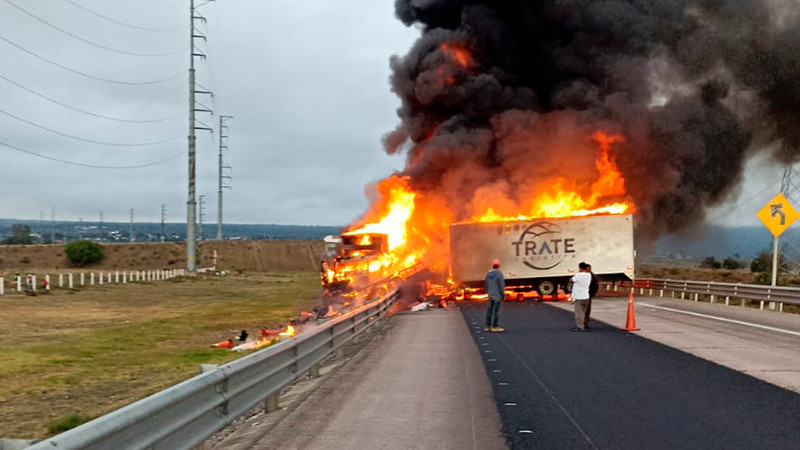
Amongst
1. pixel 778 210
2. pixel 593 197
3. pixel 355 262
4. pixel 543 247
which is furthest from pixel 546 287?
pixel 593 197

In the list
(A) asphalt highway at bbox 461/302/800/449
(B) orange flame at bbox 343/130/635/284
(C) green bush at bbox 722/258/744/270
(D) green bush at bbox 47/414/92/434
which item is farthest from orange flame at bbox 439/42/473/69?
(C) green bush at bbox 722/258/744/270

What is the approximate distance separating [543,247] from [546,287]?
210 cm

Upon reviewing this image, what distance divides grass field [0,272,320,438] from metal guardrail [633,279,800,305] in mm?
16660

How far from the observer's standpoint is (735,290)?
100ft

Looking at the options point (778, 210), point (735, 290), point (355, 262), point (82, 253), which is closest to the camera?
point (778, 210)

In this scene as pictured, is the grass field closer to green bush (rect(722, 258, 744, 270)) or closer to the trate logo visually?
the trate logo

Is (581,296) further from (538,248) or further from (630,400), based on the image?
(538,248)

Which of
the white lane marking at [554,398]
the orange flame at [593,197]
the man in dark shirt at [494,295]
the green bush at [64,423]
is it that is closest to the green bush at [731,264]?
the orange flame at [593,197]

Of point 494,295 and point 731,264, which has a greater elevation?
point 494,295

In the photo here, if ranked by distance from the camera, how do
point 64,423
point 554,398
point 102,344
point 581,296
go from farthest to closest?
point 102,344
point 581,296
point 64,423
point 554,398

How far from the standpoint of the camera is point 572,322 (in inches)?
876

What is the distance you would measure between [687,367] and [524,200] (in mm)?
28315

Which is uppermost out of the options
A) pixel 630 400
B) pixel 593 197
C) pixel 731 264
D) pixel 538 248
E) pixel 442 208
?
pixel 593 197

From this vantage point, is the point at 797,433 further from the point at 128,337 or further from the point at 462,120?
the point at 462,120
